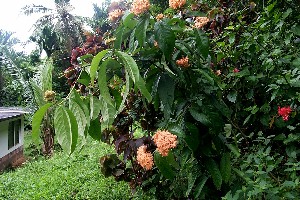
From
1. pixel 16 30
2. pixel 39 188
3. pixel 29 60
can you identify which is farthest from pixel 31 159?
pixel 16 30

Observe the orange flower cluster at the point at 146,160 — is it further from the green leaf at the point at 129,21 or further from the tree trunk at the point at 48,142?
the tree trunk at the point at 48,142

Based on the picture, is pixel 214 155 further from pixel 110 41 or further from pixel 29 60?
pixel 29 60

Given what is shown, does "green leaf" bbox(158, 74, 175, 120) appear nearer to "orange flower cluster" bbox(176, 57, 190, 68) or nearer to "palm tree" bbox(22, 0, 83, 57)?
"orange flower cluster" bbox(176, 57, 190, 68)

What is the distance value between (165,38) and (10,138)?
923 centimetres

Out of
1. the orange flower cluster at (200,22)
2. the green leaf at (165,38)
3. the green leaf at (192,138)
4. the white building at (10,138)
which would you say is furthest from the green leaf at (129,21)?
the white building at (10,138)

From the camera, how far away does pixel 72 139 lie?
0.94 meters

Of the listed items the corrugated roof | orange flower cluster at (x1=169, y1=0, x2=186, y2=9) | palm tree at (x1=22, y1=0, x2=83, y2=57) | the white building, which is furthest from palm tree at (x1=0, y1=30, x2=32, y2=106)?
orange flower cluster at (x1=169, y1=0, x2=186, y2=9)

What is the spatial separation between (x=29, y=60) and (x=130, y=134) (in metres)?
15.5

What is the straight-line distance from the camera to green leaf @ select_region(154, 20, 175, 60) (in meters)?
1.17

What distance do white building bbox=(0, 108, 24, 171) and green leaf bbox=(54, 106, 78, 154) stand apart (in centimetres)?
741

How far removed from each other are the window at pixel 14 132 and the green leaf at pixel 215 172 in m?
8.88

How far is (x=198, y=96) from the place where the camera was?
136 cm

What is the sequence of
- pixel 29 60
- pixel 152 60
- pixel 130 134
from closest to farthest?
1. pixel 152 60
2. pixel 130 134
3. pixel 29 60

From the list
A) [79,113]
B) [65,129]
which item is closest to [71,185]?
[79,113]
